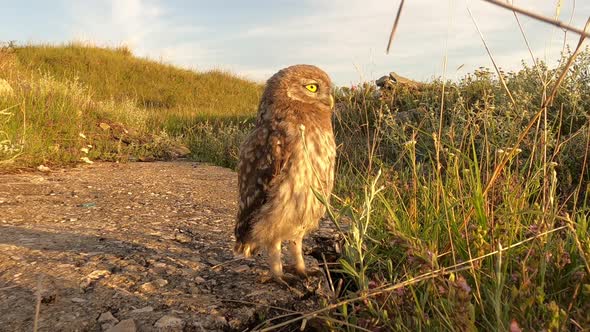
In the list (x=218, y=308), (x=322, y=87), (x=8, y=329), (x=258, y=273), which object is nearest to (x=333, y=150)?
(x=322, y=87)

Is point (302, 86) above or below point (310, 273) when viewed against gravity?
above

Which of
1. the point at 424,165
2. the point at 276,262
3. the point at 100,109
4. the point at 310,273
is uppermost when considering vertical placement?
the point at 100,109

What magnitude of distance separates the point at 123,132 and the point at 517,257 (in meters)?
8.02

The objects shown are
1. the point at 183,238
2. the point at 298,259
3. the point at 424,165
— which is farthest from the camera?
the point at 424,165

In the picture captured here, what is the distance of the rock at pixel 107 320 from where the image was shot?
210 cm

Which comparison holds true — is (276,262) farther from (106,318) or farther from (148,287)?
(106,318)

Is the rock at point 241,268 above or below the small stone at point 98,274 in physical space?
below

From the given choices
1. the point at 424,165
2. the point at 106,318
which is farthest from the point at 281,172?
the point at 424,165

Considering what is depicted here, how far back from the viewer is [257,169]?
267 cm

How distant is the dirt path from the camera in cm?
220

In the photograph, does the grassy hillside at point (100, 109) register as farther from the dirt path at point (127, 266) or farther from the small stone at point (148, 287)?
the small stone at point (148, 287)

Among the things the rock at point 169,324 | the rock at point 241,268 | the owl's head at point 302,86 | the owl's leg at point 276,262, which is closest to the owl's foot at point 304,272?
the owl's leg at point 276,262

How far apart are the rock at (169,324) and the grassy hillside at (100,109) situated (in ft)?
14.3

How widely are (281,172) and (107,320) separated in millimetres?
1082
